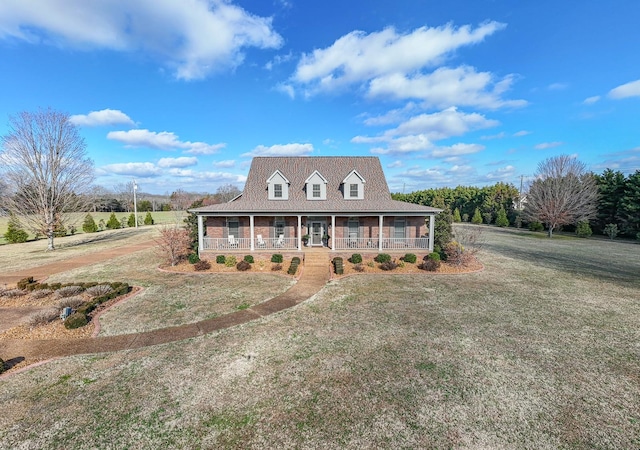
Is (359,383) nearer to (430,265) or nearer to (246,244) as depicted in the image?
(430,265)

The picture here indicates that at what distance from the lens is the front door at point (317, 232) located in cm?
2048

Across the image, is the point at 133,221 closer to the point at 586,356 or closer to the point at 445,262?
the point at 445,262

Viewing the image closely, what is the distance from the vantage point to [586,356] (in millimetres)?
7273

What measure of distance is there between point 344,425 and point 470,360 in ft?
13.5

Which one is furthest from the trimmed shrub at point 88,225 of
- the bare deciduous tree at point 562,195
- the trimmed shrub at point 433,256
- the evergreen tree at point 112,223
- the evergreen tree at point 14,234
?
the bare deciduous tree at point 562,195

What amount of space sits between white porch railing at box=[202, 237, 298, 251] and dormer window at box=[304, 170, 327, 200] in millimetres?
3767

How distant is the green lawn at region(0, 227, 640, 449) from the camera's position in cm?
484

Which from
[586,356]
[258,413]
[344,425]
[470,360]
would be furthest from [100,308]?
[586,356]

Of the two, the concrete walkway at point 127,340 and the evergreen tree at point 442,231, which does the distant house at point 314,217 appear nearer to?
the evergreen tree at point 442,231

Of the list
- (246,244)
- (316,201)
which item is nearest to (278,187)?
(316,201)

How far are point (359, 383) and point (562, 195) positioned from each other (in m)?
40.0

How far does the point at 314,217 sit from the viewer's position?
2033 cm

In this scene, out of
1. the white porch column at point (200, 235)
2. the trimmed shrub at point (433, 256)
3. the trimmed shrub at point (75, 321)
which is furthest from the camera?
the white porch column at point (200, 235)

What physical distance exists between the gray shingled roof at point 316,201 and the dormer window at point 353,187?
0.44 metres
